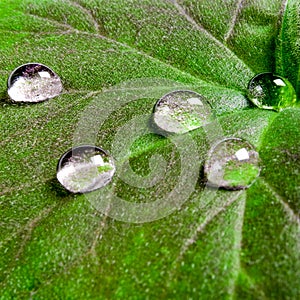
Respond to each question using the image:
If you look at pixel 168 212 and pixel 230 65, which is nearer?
pixel 168 212

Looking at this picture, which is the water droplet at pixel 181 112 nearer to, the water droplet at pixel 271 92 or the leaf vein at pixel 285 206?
the water droplet at pixel 271 92

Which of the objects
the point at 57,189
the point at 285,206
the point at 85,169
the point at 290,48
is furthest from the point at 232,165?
the point at 290,48

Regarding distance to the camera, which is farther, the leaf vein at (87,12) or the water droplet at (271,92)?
the leaf vein at (87,12)

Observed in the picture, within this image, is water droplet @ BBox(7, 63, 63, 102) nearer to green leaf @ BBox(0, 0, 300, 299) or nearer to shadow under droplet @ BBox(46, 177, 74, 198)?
green leaf @ BBox(0, 0, 300, 299)

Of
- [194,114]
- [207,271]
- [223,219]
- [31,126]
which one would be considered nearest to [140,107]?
[194,114]

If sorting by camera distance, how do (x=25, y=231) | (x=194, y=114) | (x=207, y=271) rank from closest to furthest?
(x=207, y=271), (x=25, y=231), (x=194, y=114)

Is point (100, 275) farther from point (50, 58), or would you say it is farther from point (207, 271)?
Answer: point (50, 58)

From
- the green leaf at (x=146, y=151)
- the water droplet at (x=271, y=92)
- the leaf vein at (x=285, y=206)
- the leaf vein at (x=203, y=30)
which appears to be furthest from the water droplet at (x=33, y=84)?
the leaf vein at (x=285, y=206)

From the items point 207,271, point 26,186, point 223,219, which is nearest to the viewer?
point 207,271
